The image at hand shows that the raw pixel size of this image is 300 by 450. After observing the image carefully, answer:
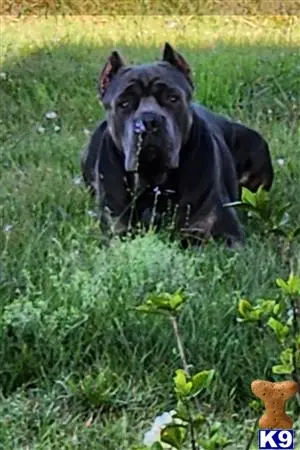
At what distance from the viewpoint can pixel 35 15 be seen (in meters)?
8.69

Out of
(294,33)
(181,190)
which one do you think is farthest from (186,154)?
(294,33)

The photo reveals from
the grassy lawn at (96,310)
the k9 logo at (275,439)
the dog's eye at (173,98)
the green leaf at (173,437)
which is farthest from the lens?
the dog's eye at (173,98)

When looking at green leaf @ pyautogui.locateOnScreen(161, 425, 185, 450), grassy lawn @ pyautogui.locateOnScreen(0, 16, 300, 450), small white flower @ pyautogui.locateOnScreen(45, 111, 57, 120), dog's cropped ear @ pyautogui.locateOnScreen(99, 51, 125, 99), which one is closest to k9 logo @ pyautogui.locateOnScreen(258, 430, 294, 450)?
green leaf @ pyautogui.locateOnScreen(161, 425, 185, 450)

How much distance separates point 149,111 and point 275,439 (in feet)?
9.16

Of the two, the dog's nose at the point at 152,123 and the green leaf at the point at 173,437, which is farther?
the dog's nose at the point at 152,123

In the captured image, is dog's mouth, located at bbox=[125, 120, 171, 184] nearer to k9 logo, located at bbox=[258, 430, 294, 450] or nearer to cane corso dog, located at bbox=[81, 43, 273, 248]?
cane corso dog, located at bbox=[81, 43, 273, 248]

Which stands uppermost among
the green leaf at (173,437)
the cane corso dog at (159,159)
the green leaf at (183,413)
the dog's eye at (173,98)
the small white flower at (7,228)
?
A: the green leaf at (173,437)

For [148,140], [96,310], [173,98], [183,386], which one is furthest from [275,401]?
[173,98]

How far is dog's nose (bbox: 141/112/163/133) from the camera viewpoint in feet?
13.0

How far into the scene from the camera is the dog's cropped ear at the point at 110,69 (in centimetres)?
424

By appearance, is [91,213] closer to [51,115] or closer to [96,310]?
[96,310]

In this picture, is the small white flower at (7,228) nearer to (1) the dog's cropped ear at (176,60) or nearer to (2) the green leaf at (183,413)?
(1) the dog's cropped ear at (176,60)

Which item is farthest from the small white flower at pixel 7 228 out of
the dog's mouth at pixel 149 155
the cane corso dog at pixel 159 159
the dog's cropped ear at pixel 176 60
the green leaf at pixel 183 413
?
the green leaf at pixel 183 413

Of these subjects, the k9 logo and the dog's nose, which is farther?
the dog's nose
